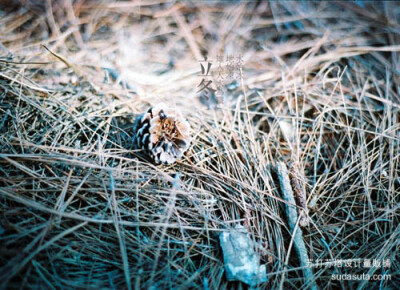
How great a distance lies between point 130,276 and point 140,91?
0.98 meters

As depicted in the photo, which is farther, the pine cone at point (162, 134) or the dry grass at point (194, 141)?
the pine cone at point (162, 134)

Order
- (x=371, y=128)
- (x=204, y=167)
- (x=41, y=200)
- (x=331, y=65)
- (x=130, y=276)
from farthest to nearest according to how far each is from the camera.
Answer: (x=331, y=65) < (x=371, y=128) < (x=204, y=167) < (x=41, y=200) < (x=130, y=276)

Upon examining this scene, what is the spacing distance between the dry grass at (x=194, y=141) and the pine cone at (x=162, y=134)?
0.08m

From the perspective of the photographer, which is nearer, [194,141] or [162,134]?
[162,134]

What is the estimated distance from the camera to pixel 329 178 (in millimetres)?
1335

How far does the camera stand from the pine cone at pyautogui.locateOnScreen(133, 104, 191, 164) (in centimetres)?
118

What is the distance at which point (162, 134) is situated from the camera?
120 centimetres

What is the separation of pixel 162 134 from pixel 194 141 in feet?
0.72

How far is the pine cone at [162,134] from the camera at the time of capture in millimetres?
1183

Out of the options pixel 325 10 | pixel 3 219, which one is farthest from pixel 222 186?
pixel 325 10

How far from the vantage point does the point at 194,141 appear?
137 centimetres

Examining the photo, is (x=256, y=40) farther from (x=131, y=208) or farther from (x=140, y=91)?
(x=131, y=208)

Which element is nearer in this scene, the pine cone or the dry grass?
the dry grass

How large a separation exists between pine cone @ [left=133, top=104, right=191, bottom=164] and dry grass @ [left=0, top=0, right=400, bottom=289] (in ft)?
0.27
